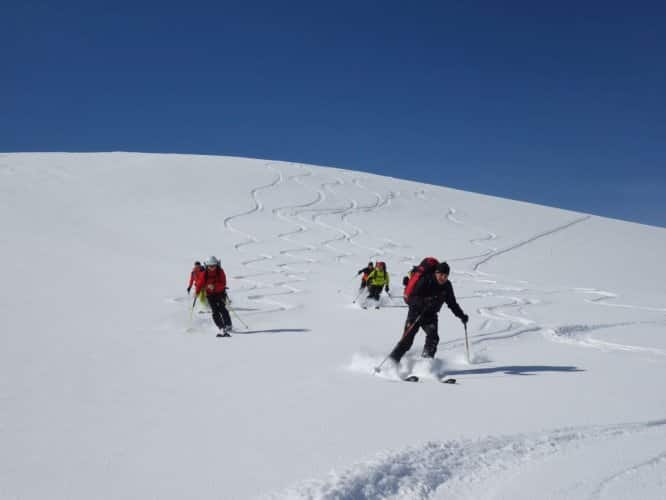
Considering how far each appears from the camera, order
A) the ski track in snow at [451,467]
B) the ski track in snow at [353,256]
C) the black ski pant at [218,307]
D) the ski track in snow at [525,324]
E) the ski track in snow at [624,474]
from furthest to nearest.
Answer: the ski track in snow at [353,256] → the black ski pant at [218,307] → the ski track in snow at [525,324] → the ski track in snow at [624,474] → the ski track in snow at [451,467]

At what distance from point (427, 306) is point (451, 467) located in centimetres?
296

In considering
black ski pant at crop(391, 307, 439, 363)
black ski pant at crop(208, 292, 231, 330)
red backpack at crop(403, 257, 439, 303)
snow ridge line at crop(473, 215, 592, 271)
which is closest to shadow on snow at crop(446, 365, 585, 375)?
black ski pant at crop(391, 307, 439, 363)

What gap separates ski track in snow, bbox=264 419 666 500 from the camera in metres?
3.66

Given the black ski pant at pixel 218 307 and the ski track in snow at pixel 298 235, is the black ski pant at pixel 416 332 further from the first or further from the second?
the ski track in snow at pixel 298 235

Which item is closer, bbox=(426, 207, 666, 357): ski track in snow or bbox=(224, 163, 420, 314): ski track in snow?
bbox=(426, 207, 666, 357): ski track in snow

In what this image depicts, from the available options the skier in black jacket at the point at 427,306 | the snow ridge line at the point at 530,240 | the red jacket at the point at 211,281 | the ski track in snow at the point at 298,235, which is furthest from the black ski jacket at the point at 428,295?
the snow ridge line at the point at 530,240

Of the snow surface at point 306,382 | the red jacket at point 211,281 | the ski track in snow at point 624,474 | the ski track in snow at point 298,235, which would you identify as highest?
the ski track in snow at point 298,235

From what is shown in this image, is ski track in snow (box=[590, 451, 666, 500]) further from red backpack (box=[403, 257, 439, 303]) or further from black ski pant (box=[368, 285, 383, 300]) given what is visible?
black ski pant (box=[368, 285, 383, 300])

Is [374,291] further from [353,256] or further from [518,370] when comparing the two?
[353,256]

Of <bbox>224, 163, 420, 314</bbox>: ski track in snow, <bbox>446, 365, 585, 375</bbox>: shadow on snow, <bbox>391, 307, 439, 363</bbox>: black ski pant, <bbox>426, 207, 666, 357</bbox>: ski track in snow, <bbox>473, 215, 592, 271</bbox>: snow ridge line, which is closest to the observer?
<bbox>391, 307, 439, 363</bbox>: black ski pant

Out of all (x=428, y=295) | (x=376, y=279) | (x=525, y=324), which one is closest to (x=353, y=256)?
(x=376, y=279)

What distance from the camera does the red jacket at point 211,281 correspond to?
9.82m

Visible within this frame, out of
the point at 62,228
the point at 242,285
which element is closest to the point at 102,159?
the point at 62,228

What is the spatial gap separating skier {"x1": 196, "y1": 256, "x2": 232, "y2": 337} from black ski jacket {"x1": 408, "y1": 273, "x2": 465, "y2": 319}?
398 centimetres
